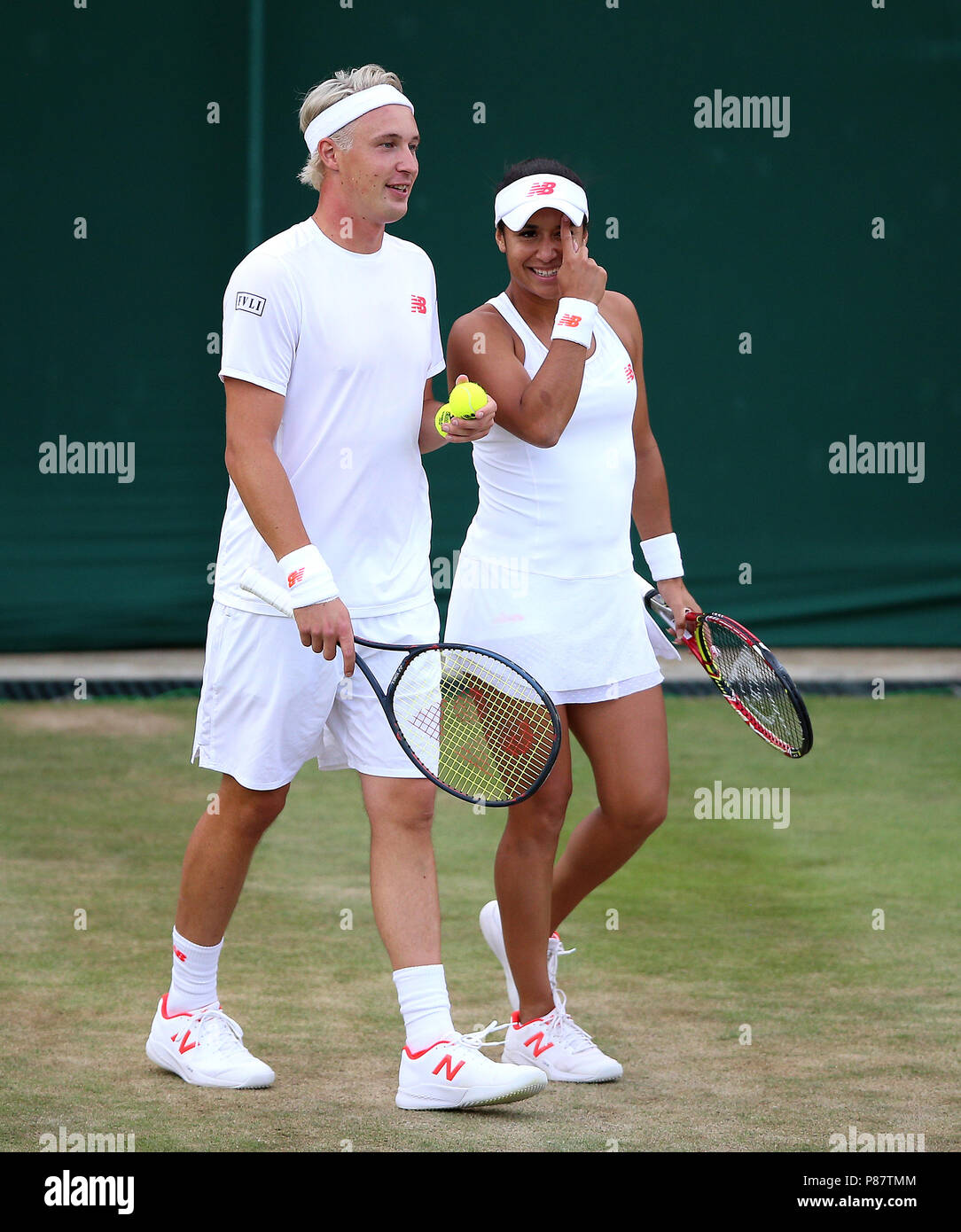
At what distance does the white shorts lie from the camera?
333 cm

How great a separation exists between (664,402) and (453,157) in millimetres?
1355

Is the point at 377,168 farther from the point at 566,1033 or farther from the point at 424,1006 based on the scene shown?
the point at 566,1033

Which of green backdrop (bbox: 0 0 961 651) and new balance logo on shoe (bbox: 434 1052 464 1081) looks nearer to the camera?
new balance logo on shoe (bbox: 434 1052 464 1081)

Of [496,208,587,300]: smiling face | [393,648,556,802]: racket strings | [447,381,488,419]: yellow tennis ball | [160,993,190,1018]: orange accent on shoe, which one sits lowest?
[160,993,190,1018]: orange accent on shoe

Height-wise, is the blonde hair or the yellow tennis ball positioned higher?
the blonde hair

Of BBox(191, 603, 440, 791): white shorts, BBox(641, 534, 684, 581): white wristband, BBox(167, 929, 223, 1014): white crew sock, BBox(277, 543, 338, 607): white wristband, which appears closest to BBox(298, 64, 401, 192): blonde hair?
BBox(277, 543, 338, 607): white wristband

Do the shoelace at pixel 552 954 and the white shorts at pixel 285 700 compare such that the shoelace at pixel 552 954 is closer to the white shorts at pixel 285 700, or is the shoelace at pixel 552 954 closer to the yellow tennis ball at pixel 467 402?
the white shorts at pixel 285 700

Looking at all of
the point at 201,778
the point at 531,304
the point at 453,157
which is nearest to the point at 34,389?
the point at 453,157

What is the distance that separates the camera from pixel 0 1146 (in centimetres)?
298

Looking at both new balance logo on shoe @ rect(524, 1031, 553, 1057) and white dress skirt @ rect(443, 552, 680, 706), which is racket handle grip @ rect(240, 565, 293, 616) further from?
new balance logo on shoe @ rect(524, 1031, 553, 1057)

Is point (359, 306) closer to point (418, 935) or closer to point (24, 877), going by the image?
point (418, 935)

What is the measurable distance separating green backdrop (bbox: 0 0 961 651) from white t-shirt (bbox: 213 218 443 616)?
4463 mm

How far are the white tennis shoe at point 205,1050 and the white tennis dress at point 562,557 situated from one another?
0.84 m

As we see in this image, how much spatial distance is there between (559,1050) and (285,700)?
0.83m
